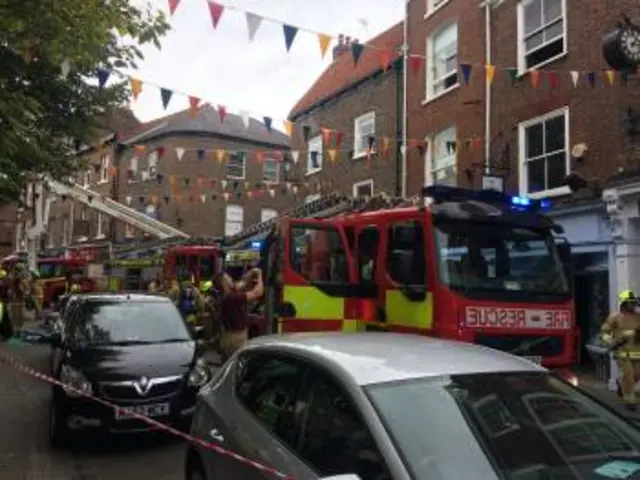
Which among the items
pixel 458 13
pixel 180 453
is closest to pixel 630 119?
pixel 458 13

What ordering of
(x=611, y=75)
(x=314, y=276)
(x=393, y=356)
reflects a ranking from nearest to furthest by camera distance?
(x=393, y=356), (x=314, y=276), (x=611, y=75)

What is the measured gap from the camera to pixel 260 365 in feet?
15.2

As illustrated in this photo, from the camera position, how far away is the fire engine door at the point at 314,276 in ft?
31.1

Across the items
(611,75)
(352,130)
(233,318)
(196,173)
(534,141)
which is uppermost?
(196,173)

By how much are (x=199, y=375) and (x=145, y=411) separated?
747 millimetres

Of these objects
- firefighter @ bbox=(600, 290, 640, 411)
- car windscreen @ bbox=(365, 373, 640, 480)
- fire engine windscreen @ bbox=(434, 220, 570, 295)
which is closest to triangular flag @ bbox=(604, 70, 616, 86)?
firefighter @ bbox=(600, 290, 640, 411)

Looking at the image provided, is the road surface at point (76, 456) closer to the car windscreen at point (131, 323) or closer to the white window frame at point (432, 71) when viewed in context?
the car windscreen at point (131, 323)

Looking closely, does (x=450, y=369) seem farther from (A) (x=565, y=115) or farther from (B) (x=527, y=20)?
(B) (x=527, y=20)

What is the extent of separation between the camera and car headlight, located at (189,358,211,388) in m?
8.09

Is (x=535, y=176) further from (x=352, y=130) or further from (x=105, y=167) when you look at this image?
(x=105, y=167)

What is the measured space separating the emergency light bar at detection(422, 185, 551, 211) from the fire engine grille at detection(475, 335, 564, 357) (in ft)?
5.16

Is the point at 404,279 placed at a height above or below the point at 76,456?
above

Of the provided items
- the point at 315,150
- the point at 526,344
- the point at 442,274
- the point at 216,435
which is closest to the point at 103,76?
the point at 442,274

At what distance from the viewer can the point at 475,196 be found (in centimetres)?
883
